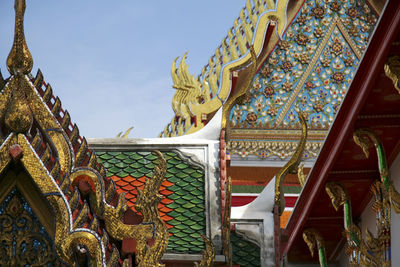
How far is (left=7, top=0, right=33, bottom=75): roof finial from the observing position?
7.75 m

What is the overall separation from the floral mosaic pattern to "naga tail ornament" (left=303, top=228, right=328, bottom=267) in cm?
491

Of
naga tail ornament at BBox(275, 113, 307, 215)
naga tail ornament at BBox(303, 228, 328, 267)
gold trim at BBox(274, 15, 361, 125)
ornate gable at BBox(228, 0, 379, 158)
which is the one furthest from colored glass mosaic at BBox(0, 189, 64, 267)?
gold trim at BBox(274, 15, 361, 125)

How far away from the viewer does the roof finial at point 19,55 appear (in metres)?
7.75

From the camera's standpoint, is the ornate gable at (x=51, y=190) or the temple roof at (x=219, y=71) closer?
the ornate gable at (x=51, y=190)

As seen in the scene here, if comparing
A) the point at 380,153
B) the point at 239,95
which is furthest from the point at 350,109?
the point at 239,95

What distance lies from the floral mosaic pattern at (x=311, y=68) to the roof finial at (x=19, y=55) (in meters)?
7.00

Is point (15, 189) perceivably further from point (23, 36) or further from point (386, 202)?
point (386, 202)

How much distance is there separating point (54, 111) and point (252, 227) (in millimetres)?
2630

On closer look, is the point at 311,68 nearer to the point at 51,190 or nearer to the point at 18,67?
the point at 18,67

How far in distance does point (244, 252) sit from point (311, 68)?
5.30 metres

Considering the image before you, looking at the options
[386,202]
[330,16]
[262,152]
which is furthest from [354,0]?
[386,202]

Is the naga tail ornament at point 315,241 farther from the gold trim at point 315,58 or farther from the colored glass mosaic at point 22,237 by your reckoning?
the gold trim at point 315,58

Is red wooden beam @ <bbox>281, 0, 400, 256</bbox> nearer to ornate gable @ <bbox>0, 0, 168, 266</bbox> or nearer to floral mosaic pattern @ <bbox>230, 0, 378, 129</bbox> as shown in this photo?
ornate gable @ <bbox>0, 0, 168, 266</bbox>

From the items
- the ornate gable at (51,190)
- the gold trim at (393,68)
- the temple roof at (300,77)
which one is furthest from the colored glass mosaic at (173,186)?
the temple roof at (300,77)
